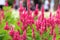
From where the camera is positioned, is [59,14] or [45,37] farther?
[59,14]

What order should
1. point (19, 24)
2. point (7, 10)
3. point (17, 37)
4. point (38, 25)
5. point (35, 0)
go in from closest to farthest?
point (17, 37), point (38, 25), point (19, 24), point (7, 10), point (35, 0)

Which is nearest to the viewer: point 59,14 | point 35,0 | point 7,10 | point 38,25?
point 38,25

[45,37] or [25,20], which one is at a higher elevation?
[25,20]

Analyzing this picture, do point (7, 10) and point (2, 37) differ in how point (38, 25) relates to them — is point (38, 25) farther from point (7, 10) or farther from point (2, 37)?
point (7, 10)

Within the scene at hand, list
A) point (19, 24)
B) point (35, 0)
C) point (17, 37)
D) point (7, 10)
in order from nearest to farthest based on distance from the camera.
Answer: point (17, 37) → point (19, 24) → point (7, 10) → point (35, 0)

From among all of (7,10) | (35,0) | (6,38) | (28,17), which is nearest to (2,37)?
(6,38)

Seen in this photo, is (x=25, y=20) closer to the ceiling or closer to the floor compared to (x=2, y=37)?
closer to the ceiling

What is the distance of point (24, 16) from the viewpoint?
9.71 ft

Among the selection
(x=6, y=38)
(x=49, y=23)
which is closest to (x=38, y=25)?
(x=49, y=23)

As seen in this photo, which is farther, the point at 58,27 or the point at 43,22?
the point at 58,27

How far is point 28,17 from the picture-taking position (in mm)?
3090

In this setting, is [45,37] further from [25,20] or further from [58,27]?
[58,27]

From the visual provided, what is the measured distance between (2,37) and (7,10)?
104 inches

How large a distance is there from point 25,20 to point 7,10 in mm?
2910
